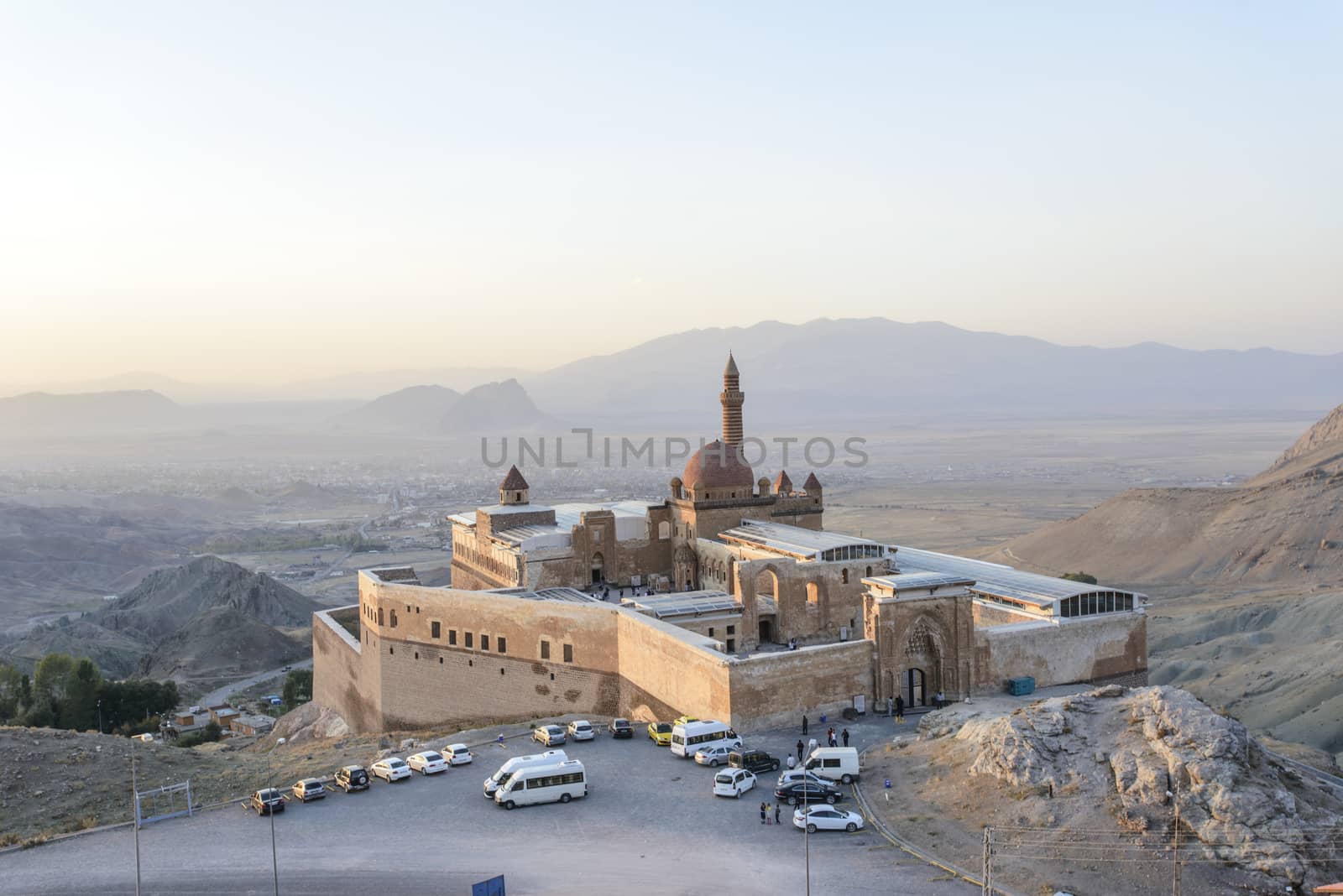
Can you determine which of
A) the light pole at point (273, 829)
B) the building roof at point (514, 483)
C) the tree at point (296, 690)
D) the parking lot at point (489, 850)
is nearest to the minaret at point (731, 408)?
the building roof at point (514, 483)

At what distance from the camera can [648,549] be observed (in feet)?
165

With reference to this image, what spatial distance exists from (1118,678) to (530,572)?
23.4 metres

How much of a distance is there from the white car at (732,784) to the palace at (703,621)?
441 cm

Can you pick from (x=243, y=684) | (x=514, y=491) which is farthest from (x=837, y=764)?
(x=243, y=684)

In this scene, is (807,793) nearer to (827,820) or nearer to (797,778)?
(797,778)

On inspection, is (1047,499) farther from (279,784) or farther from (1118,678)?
(279,784)

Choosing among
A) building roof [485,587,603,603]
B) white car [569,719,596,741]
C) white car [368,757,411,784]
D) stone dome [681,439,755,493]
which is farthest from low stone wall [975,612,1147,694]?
white car [368,757,411,784]

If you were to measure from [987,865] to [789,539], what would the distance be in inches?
1059

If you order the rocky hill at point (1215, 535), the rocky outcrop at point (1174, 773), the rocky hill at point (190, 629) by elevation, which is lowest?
the rocky hill at point (190, 629)

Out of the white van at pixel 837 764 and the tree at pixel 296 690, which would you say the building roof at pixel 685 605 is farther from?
the tree at pixel 296 690

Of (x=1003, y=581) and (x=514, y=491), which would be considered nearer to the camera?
(x=1003, y=581)

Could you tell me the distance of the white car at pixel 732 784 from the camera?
84.7 ft

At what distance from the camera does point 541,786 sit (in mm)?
26297

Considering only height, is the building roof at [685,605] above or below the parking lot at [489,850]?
above
